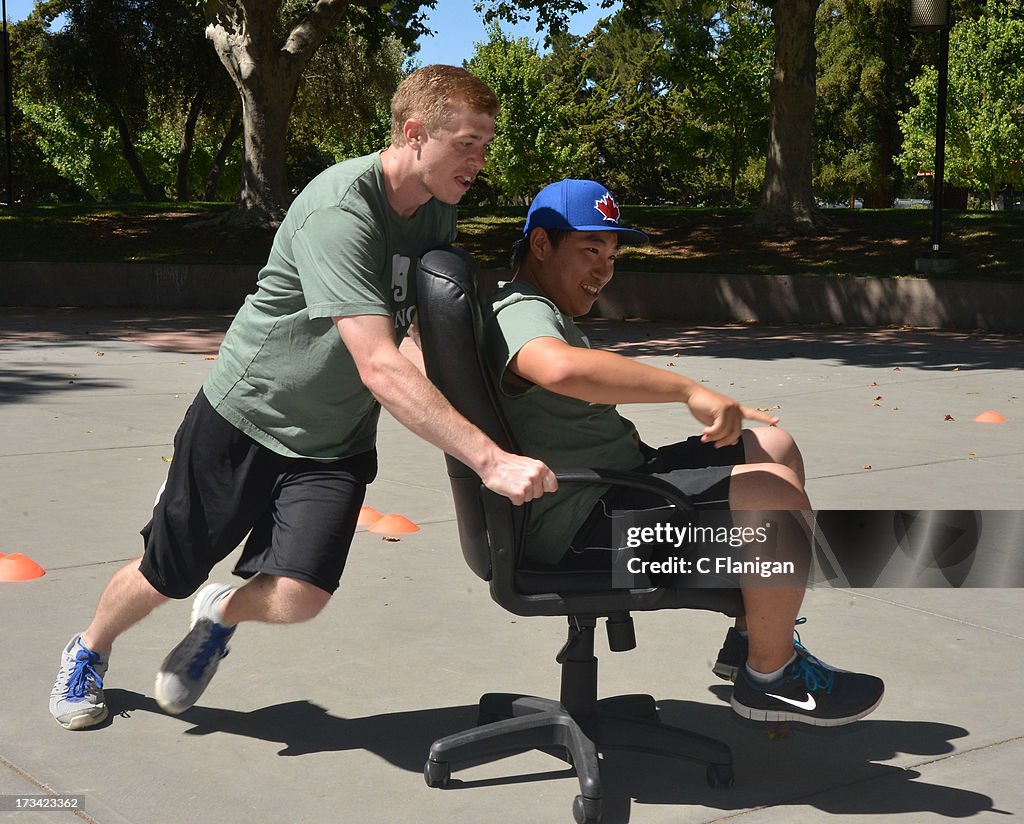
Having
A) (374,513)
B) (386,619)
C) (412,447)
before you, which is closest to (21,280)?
(412,447)

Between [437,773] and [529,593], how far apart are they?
1.75 ft

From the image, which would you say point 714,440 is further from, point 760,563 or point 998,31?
point 998,31

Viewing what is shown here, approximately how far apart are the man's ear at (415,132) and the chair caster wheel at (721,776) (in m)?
1.68

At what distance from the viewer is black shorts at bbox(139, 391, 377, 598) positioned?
3396 mm

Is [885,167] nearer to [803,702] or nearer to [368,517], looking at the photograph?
[368,517]

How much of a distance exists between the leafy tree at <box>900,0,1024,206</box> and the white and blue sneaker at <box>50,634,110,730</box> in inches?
1480

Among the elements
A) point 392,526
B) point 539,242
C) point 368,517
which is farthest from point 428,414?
point 368,517

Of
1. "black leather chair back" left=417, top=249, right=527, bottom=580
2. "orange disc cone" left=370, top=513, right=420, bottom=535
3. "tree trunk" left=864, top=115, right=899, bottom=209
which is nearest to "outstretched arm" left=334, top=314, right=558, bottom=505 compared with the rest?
"black leather chair back" left=417, top=249, right=527, bottom=580

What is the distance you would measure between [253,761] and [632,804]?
0.98 meters

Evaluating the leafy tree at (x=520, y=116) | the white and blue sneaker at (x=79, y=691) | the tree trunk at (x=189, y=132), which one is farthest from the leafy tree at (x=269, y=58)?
the leafy tree at (x=520, y=116)

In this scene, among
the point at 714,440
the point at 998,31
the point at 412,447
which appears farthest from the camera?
the point at 998,31

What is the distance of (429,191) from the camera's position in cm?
331

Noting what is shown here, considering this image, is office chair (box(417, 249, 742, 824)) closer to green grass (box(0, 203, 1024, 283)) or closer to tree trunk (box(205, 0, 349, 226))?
Answer: green grass (box(0, 203, 1024, 283))

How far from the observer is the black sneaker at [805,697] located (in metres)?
3.14
